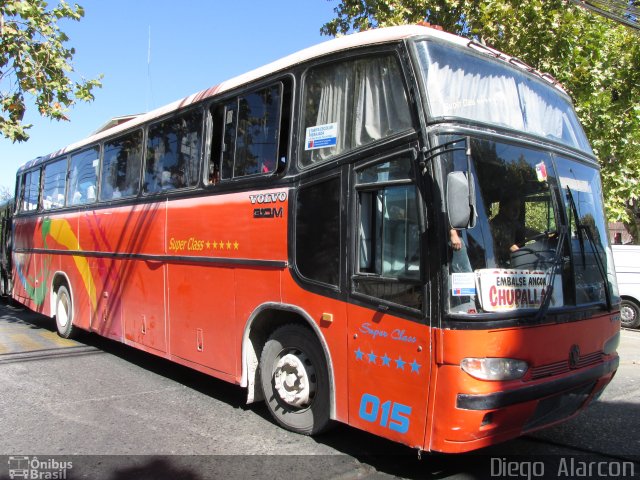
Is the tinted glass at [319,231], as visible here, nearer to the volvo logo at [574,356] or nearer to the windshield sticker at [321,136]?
the windshield sticker at [321,136]

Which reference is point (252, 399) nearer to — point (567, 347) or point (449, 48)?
point (567, 347)

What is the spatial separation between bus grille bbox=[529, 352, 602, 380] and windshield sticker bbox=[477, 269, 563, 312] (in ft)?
1.40

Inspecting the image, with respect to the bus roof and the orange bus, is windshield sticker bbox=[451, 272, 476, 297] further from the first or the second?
the bus roof

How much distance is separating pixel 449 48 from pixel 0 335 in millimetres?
10289

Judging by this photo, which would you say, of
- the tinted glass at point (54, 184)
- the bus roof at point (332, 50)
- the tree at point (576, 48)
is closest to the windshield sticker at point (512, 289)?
the bus roof at point (332, 50)

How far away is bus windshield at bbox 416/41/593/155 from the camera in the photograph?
3.81 metres

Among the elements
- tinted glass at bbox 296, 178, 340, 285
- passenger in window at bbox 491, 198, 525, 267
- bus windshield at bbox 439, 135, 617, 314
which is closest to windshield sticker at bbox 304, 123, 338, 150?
tinted glass at bbox 296, 178, 340, 285

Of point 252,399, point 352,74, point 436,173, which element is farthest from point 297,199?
point 252,399

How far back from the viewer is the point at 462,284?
347cm

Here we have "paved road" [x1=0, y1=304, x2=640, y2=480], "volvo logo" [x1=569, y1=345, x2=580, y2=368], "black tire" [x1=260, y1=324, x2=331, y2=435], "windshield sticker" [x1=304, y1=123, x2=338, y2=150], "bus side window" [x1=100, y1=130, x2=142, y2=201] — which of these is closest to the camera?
"volvo logo" [x1=569, y1=345, x2=580, y2=368]

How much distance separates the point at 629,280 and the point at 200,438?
11482 millimetres

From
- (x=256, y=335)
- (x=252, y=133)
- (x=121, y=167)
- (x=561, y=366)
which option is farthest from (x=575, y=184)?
(x=121, y=167)

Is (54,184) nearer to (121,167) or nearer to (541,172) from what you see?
(121,167)

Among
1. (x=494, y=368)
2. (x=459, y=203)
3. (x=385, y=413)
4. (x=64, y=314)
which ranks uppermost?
(x=459, y=203)
